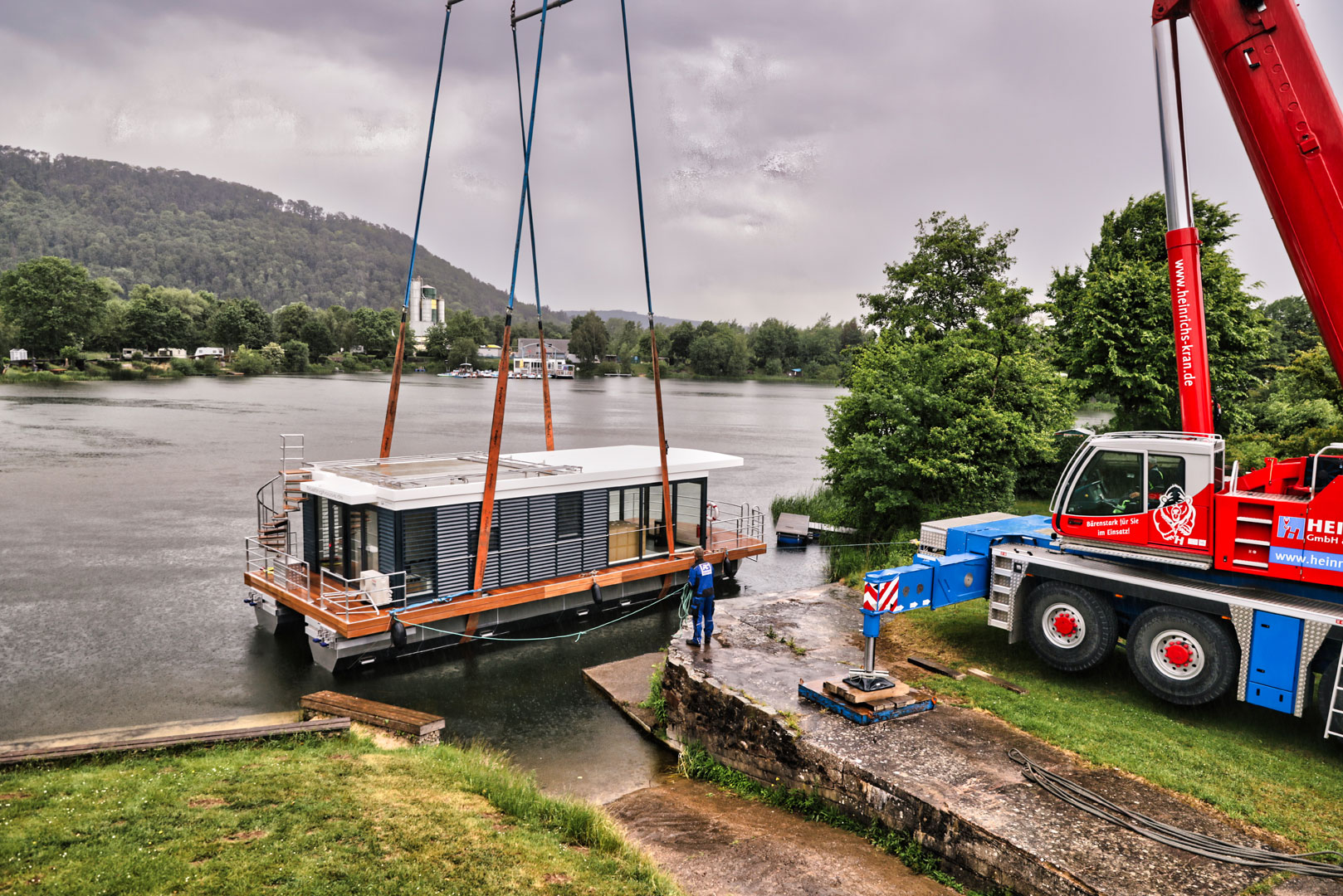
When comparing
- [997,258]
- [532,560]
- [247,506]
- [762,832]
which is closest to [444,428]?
[247,506]

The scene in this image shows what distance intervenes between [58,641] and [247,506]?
1505 cm

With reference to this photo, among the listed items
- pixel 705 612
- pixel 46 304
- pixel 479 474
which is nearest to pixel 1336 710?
pixel 705 612

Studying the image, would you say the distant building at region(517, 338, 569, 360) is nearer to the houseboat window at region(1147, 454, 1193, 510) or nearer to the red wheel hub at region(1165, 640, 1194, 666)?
the houseboat window at region(1147, 454, 1193, 510)

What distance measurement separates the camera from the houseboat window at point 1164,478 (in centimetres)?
1039

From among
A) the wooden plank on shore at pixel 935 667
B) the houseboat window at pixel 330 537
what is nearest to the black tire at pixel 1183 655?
the wooden plank on shore at pixel 935 667

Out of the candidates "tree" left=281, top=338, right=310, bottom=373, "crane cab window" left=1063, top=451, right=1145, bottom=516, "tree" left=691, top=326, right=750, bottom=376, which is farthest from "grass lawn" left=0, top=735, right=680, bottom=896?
"tree" left=691, top=326, right=750, bottom=376

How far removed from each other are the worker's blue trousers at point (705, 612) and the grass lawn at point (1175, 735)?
2878 millimetres

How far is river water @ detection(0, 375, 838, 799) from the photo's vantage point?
13.5 m

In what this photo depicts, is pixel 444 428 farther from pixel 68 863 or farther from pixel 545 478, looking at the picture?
pixel 68 863

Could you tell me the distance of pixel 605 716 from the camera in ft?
44.5

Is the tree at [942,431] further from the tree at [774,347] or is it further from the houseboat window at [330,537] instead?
the tree at [774,347]

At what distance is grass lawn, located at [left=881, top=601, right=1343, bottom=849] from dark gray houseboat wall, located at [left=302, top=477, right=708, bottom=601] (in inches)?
291

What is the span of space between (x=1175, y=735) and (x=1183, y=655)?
3.59ft

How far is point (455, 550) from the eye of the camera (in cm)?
1603
